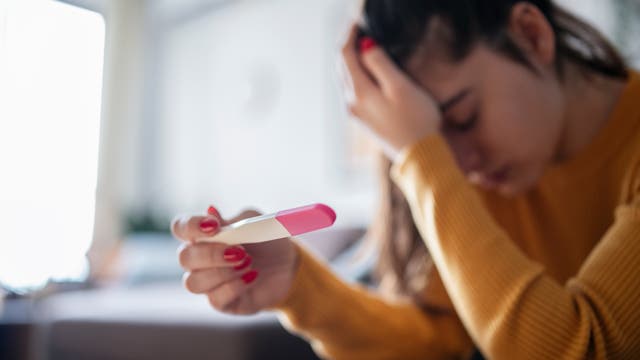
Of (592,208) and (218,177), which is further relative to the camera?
(218,177)

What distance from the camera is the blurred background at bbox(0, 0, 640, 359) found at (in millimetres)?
641

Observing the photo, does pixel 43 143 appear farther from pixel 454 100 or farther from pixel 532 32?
pixel 532 32

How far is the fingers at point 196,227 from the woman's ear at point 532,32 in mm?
417

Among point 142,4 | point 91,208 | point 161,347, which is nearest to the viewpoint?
point 91,208

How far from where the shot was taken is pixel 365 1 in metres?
0.71

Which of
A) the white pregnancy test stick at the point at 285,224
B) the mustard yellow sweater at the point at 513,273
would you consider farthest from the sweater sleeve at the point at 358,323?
the white pregnancy test stick at the point at 285,224

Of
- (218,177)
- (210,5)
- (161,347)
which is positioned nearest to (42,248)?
(161,347)

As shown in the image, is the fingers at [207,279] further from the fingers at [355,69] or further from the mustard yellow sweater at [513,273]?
the fingers at [355,69]

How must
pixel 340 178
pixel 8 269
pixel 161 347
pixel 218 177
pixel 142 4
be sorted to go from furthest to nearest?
1. pixel 142 4
2. pixel 218 177
3. pixel 340 178
4. pixel 161 347
5. pixel 8 269

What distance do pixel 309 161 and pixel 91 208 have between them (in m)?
2.27

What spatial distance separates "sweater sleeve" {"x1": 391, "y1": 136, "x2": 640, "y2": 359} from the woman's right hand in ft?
0.52

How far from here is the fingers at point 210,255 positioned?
19.4 inches

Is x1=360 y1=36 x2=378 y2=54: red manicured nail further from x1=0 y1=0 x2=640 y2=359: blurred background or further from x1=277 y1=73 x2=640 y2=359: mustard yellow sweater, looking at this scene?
x1=0 y1=0 x2=640 y2=359: blurred background

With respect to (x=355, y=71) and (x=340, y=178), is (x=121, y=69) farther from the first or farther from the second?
(x=355, y=71)
